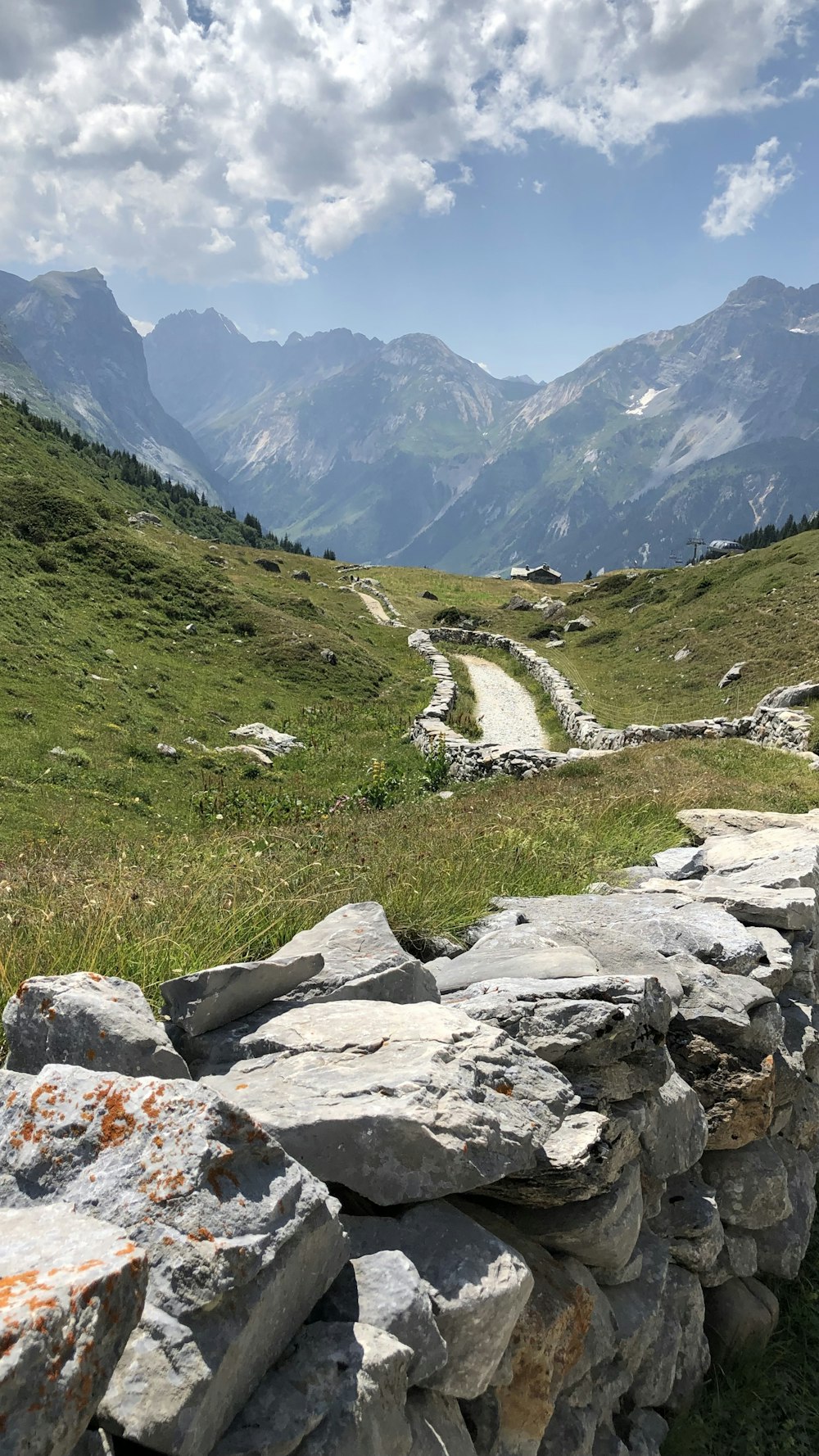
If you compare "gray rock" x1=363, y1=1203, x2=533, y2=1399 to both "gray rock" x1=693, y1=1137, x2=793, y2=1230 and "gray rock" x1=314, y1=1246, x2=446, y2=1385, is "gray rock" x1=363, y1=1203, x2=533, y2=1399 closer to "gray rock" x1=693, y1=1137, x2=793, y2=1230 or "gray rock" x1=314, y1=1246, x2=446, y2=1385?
"gray rock" x1=314, y1=1246, x2=446, y2=1385

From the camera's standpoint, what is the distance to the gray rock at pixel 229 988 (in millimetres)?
4207

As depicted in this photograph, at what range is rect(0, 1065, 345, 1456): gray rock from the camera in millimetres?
2346

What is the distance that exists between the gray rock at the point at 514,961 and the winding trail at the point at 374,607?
185 ft

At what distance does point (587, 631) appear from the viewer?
203 ft

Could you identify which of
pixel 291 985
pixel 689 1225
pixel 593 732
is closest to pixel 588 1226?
pixel 689 1225

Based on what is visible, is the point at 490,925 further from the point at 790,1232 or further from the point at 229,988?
the point at 790,1232

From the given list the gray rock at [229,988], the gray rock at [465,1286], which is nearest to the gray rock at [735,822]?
the gray rock at [229,988]

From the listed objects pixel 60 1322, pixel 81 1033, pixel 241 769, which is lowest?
pixel 60 1322

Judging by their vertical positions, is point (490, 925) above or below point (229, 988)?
below

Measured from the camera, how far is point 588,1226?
4.27 metres

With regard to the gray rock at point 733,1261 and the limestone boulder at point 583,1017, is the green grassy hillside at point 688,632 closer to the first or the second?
the gray rock at point 733,1261

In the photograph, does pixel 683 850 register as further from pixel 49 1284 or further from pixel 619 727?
pixel 619 727

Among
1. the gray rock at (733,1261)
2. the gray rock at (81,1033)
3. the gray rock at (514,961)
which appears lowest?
the gray rock at (733,1261)

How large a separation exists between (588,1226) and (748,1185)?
8.76ft
